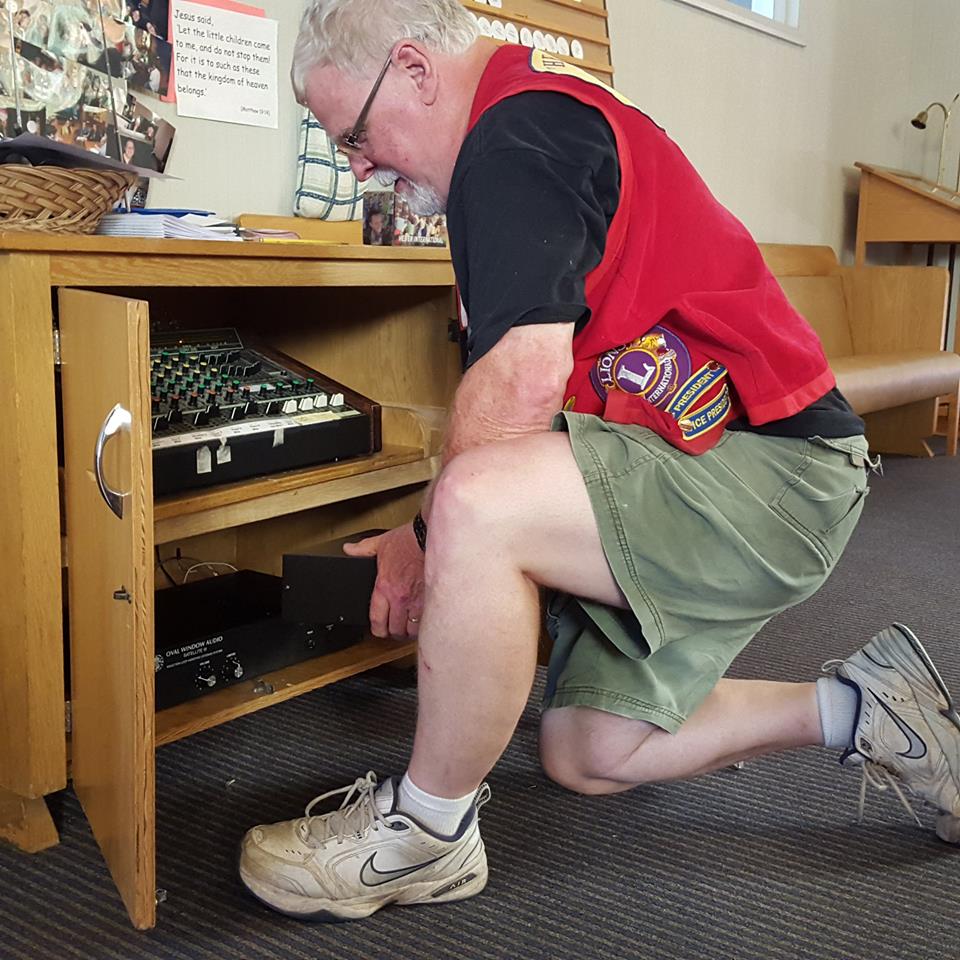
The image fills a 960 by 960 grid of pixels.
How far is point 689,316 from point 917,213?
3.94 metres

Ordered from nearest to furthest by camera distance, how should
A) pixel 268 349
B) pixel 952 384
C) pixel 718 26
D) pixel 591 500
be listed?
pixel 591 500 < pixel 268 349 < pixel 718 26 < pixel 952 384

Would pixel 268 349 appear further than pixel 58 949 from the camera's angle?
Yes

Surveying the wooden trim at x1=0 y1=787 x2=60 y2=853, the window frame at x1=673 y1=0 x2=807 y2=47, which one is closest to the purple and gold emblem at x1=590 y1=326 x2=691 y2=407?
the wooden trim at x1=0 y1=787 x2=60 y2=853

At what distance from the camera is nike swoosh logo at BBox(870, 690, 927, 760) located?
4.50 feet

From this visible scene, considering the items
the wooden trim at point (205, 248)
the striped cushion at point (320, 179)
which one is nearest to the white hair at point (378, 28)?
the wooden trim at point (205, 248)

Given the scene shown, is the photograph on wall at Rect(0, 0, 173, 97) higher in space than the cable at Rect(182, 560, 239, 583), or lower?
higher

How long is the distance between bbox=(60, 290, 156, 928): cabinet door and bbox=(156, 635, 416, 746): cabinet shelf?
0.55 feet

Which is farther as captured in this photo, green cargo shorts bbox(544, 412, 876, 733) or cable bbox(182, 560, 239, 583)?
cable bbox(182, 560, 239, 583)

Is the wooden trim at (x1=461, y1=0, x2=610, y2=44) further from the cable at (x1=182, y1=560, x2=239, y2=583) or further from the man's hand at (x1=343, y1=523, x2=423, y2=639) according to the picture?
the man's hand at (x1=343, y1=523, x2=423, y2=639)

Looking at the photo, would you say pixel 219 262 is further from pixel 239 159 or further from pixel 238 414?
pixel 239 159

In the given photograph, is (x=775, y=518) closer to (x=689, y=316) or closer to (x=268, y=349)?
(x=689, y=316)

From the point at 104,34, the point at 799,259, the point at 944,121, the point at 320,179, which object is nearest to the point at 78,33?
the point at 104,34

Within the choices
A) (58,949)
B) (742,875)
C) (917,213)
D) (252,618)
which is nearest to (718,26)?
(917,213)

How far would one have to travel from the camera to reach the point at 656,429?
3.93 feet
